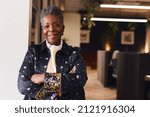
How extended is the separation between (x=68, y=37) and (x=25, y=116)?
964 centimetres

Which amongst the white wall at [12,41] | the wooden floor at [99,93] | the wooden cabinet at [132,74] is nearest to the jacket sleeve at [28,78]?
the white wall at [12,41]

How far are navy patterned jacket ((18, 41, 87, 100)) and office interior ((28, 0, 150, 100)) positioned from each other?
4.03 feet

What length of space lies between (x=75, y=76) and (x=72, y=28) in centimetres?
959

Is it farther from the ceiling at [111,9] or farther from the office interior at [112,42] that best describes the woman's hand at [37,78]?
the ceiling at [111,9]

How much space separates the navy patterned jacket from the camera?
1329 millimetres

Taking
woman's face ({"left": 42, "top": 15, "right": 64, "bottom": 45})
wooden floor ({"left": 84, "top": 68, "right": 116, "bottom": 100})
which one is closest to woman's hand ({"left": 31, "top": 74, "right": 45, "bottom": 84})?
woman's face ({"left": 42, "top": 15, "right": 64, "bottom": 45})

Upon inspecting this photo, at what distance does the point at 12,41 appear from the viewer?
158cm

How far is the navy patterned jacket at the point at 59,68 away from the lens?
133 centimetres

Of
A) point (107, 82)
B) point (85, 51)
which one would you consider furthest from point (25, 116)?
point (85, 51)

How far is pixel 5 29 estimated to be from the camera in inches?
61.5

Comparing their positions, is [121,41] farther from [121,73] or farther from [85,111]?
[85,111]

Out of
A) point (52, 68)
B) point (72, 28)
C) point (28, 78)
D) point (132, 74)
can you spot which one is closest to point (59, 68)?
point (52, 68)

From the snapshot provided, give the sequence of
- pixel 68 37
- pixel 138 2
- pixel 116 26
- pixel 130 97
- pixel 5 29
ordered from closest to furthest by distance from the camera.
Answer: pixel 5 29 → pixel 130 97 → pixel 138 2 → pixel 68 37 → pixel 116 26

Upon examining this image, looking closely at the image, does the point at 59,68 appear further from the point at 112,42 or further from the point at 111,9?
the point at 112,42
